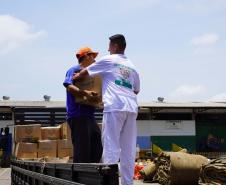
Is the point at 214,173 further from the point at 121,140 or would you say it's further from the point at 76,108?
the point at 121,140

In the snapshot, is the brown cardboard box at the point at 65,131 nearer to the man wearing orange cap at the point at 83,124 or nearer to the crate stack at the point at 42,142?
the crate stack at the point at 42,142

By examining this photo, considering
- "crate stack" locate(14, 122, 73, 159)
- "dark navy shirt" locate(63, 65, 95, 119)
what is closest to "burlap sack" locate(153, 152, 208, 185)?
"crate stack" locate(14, 122, 73, 159)

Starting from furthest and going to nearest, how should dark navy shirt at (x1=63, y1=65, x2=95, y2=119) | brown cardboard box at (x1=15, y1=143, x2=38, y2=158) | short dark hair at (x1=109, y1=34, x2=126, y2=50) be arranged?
brown cardboard box at (x1=15, y1=143, x2=38, y2=158) → dark navy shirt at (x1=63, y1=65, x2=95, y2=119) → short dark hair at (x1=109, y1=34, x2=126, y2=50)

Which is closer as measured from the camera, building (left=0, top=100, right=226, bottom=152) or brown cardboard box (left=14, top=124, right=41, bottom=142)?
brown cardboard box (left=14, top=124, right=41, bottom=142)

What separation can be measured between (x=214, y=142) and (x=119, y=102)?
136 ft

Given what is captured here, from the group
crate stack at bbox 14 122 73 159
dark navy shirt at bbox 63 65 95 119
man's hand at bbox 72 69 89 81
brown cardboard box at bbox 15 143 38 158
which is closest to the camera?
man's hand at bbox 72 69 89 81

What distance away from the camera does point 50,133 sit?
29.2 ft

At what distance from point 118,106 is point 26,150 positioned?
4.71m

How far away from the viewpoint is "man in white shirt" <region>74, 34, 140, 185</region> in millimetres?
4652

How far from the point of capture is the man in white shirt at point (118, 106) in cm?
465

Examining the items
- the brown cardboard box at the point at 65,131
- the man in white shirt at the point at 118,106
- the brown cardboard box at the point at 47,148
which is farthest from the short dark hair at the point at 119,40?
the brown cardboard box at the point at 47,148

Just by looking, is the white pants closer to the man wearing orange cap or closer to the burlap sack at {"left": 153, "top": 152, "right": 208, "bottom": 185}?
the man wearing orange cap

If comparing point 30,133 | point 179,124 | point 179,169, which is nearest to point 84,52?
point 30,133

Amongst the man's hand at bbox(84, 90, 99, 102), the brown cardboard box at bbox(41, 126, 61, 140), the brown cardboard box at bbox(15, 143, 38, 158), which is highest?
the man's hand at bbox(84, 90, 99, 102)
